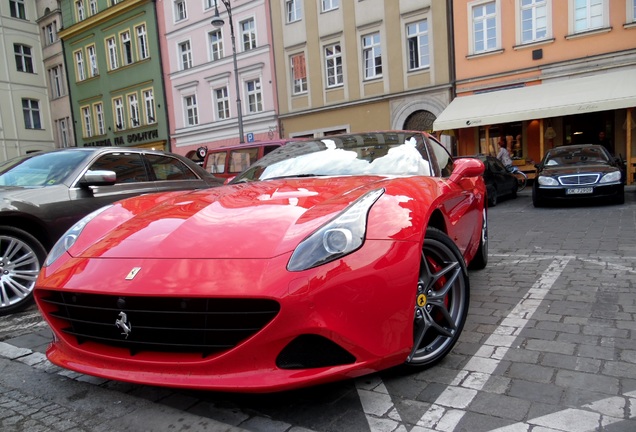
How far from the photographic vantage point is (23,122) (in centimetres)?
3259

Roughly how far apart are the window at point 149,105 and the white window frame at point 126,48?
2472mm

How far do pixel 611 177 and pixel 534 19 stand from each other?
8961 mm

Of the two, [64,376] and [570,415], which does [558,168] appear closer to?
[570,415]

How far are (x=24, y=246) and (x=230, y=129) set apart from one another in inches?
832

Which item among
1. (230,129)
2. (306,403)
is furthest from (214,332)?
(230,129)

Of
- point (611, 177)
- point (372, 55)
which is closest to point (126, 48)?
point (372, 55)

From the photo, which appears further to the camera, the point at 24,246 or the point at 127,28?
the point at 127,28

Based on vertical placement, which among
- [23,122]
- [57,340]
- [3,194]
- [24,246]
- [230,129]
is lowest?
[57,340]

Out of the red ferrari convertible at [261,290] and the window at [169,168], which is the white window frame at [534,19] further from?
the red ferrari convertible at [261,290]

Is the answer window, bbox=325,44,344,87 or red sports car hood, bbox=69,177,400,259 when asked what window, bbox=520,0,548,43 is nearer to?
window, bbox=325,44,344,87

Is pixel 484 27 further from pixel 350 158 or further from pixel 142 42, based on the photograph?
pixel 142 42

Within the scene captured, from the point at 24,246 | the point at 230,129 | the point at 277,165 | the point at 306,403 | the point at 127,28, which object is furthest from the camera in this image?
the point at 127,28

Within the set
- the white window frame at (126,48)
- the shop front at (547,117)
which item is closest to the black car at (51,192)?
the shop front at (547,117)

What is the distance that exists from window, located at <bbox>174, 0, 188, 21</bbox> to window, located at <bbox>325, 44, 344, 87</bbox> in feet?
32.6
